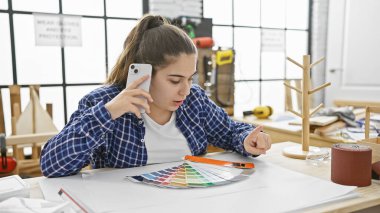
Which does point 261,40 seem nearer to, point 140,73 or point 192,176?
point 140,73

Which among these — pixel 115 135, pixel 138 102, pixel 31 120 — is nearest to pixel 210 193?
pixel 138 102

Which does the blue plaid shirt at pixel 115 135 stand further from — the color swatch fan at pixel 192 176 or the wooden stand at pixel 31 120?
the wooden stand at pixel 31 120

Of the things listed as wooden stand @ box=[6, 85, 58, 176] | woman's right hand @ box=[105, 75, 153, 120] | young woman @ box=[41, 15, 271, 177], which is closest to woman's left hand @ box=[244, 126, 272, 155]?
young woman @ box=[41, 15, 271, 177]

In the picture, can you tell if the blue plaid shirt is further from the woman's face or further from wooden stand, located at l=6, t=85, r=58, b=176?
wooden stand, located at l=6, t=85, r=58, b=176

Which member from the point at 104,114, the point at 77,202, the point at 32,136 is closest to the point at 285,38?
the point at 32,136

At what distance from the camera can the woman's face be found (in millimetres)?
1036

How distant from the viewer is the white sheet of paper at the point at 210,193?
66 cm

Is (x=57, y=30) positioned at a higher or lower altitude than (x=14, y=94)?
higher

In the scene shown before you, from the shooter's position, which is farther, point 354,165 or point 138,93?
point 138,93

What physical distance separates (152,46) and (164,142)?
0.31 meters

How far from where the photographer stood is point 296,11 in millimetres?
3494

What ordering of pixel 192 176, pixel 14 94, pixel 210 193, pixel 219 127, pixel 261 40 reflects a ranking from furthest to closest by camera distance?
pixel 261 40
pixel 14 94
pixel 219 127
pixel 192 176
pixel 210 193

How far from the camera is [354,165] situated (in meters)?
0.79

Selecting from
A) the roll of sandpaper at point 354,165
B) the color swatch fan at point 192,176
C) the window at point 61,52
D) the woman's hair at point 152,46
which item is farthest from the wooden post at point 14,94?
the roll of sandpaper at point 354,165
